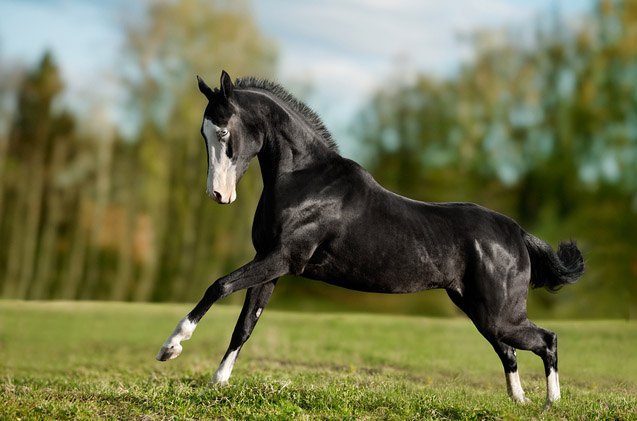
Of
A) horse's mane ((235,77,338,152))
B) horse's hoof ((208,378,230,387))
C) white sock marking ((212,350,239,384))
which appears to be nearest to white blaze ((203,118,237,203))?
horse's mane ((235,77,338,152))

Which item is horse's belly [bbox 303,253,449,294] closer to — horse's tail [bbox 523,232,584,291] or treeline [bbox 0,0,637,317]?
horse's tail [bbox 523,232,584,291]

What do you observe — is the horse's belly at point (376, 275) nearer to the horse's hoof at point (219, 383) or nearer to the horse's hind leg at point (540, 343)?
the horse's hind leg at point (540, 343)

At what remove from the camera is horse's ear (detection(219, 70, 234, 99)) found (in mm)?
6301

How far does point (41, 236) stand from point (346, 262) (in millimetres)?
15023

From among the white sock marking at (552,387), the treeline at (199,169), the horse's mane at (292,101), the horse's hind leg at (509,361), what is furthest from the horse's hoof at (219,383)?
the treeline at (199,169)

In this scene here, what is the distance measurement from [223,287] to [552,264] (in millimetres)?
3231

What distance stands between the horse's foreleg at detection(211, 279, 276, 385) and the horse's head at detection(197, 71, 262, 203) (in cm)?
94

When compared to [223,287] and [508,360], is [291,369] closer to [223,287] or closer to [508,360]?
[508,360]

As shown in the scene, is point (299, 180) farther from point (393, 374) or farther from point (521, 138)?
point (521, 138)

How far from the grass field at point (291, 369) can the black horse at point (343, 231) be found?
645mm

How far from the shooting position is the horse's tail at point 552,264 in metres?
7.20

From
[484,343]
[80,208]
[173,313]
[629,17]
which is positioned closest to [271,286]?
[484,343]

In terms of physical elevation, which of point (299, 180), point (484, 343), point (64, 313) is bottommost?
point (64, 313)

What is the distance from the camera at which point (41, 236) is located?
19562 millimetres
